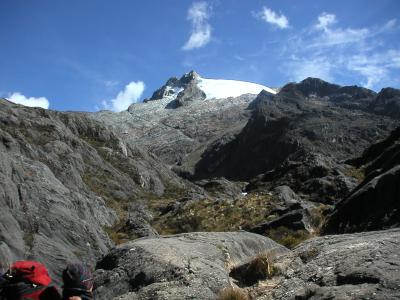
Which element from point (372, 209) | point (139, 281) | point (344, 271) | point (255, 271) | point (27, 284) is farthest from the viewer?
point (372, 209)

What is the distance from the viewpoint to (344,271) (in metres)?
7.91

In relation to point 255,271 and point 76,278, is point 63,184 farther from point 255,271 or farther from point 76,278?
point 76,278

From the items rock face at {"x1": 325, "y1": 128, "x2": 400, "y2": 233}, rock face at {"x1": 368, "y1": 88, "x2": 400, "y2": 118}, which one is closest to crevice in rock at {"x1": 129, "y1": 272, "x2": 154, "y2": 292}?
rock face at {"x1": 325, "y1": 128, "x2": 400, "y2": 233}

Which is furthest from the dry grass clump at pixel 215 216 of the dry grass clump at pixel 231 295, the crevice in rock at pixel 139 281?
the dry grass clump at pixel 231 295

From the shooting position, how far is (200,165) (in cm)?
17725

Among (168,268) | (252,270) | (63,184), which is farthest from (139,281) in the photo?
(63,184)

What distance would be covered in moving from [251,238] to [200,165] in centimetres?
16445

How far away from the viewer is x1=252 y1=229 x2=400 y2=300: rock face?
707 cm

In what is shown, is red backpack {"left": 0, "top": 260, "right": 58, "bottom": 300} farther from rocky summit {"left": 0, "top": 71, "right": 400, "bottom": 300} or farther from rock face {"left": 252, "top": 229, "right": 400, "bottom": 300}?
rock face {"left": 252, "top": 229, "right": 400, "bottom": 300}

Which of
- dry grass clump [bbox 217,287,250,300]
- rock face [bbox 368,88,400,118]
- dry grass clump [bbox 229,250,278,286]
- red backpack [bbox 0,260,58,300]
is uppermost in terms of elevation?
rock face [bbox 368,88,400,118]

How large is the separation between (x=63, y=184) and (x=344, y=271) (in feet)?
130

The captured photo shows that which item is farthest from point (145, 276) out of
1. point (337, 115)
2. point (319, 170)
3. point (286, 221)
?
point (337, 115)

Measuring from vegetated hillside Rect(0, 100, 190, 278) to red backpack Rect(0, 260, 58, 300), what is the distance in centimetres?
1245

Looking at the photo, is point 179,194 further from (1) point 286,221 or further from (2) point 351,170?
(1) point 286,221
